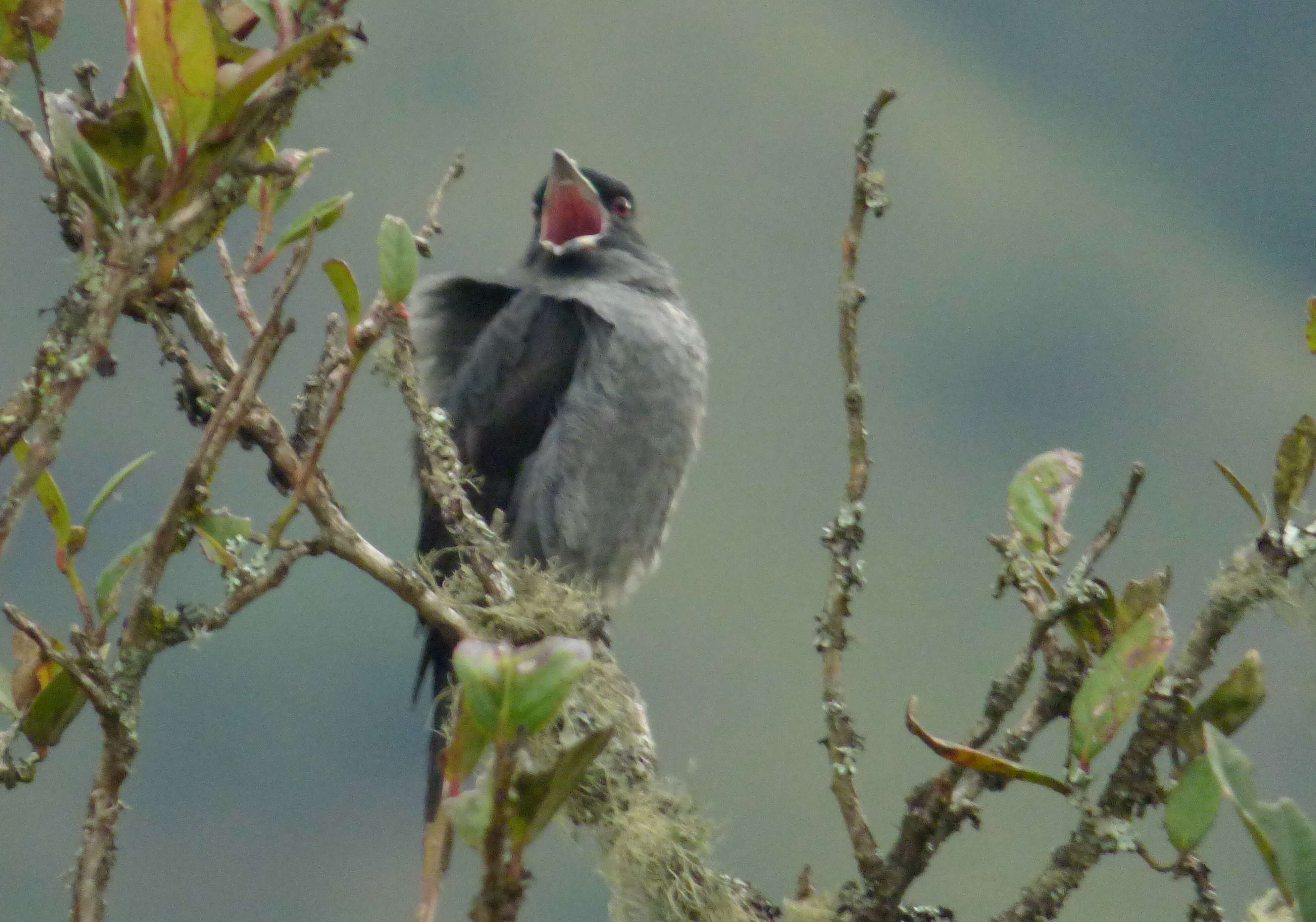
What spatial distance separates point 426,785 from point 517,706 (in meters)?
1.29

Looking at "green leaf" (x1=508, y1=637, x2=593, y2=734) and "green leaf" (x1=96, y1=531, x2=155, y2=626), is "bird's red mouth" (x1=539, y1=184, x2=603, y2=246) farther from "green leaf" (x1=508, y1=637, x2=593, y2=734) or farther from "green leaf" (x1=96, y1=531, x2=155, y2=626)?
"green leaf" (x1=508, y1=637, x2=593, y2=734)

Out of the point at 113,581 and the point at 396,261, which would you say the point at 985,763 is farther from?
the point at 113,581

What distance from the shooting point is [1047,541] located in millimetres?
1394

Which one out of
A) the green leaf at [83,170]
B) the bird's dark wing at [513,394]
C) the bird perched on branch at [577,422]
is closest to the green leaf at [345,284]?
the green leaf at [83,170]

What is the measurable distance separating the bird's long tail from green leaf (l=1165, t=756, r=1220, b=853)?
3.54 ft

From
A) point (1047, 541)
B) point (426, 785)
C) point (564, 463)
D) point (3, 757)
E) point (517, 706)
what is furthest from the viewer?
point (564, 463)

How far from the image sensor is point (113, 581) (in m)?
1.24

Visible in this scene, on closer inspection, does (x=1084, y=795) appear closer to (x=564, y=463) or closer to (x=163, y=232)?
(x=163, y=232)

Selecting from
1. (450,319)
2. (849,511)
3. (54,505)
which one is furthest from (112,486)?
(450,319)

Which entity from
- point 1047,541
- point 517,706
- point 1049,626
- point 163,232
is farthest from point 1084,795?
point 163,232

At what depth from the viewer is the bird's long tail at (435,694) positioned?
6.64 ft

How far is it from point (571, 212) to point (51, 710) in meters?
1.82

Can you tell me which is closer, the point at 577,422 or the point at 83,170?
the point at 83,170

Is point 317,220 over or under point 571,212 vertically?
under
